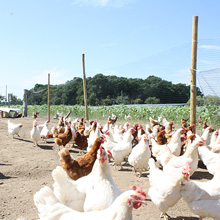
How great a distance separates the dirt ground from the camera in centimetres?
334

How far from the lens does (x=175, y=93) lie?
12320 mm

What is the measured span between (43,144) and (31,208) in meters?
5.62

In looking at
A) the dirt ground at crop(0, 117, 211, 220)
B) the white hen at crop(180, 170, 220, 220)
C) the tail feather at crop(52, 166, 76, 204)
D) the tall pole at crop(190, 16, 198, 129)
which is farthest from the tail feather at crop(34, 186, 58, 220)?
the tall pole at crop(190, 16, 198, 129)

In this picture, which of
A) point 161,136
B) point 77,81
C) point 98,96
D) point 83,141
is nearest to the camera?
point 161,136

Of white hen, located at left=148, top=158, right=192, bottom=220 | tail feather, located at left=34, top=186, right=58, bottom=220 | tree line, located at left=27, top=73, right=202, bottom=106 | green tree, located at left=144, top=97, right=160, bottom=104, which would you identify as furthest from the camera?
tree line, located at left=27, top=73, right=202, bottom=106

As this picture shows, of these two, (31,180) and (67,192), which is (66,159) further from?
(31,180)

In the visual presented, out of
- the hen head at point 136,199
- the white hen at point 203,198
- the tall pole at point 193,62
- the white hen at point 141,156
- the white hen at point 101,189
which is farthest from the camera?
the tall pole at point 193,62

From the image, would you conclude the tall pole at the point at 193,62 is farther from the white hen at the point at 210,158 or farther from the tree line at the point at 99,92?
the tree line at the point at 99,92

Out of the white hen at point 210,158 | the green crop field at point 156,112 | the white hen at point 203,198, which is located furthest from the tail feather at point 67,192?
the green crop field at point 156,112

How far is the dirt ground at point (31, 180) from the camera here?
3.34 metres

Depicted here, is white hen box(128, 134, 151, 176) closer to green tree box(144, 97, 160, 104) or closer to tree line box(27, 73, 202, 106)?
green tree box(144, 97, 160, 104)

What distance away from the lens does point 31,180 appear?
4.66m

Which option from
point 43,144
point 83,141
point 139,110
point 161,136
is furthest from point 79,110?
point 161,136

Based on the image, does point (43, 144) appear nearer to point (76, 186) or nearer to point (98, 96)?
point (76, 186)
